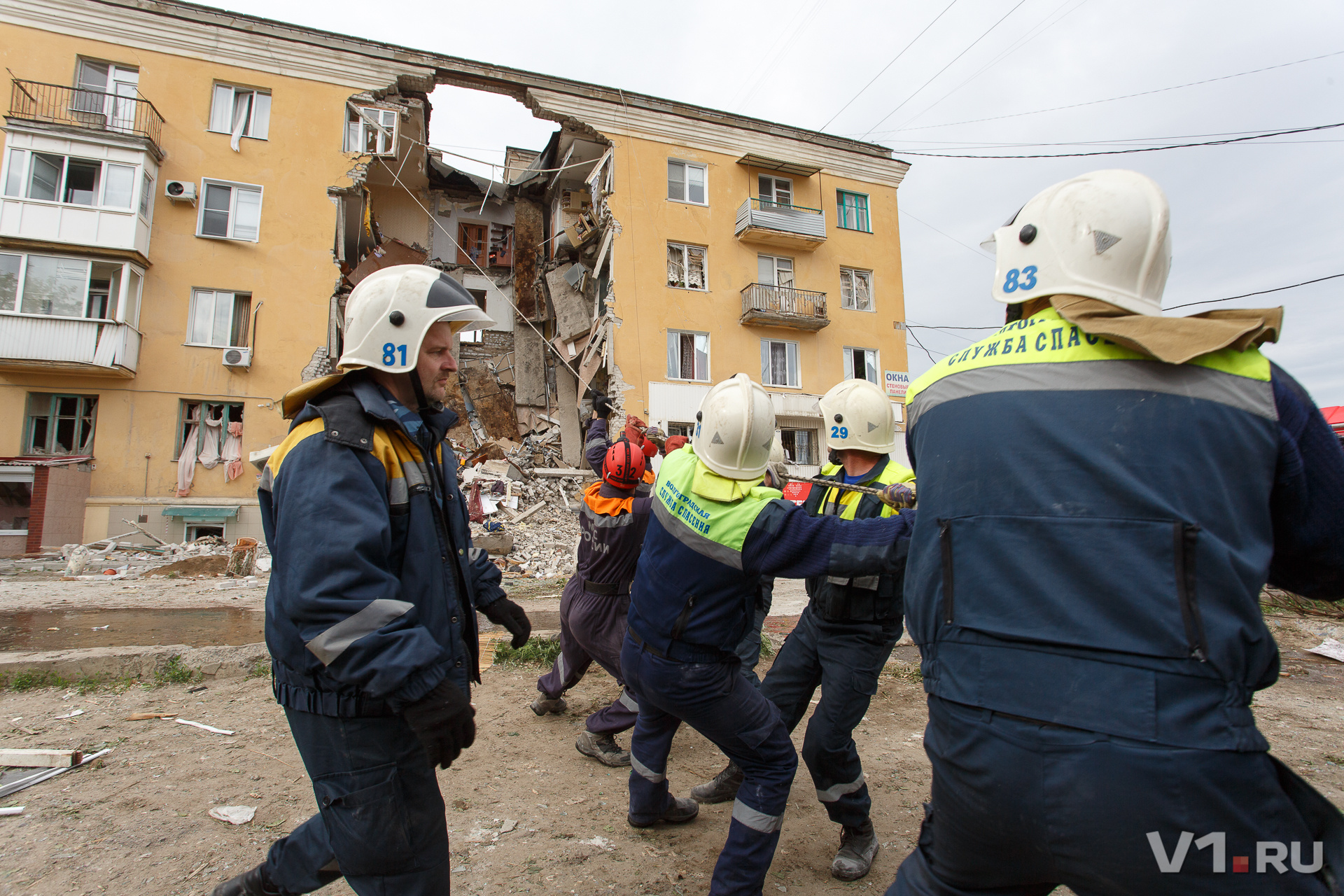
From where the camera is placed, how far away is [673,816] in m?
3.03

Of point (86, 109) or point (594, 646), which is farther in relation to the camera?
point (86, 109)

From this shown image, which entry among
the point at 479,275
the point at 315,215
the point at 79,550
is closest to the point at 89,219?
the point at 315,215

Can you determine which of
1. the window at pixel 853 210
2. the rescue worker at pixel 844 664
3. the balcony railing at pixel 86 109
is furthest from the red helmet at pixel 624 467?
the window at pixel 853 210

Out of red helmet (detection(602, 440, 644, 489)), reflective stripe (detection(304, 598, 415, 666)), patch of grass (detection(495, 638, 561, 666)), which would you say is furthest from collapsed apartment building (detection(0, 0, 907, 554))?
reflective stripe (detection(304, 598, 415, 666))

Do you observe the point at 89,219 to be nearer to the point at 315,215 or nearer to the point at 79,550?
the point at 315,215

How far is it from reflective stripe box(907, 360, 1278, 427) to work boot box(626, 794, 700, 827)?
248 centimetres

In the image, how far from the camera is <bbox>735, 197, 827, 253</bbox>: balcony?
2020 centimetres

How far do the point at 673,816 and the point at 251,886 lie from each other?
172 centimetres

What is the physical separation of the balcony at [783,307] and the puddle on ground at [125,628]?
1572cm

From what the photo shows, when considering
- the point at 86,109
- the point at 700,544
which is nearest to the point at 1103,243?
the point at 700,544

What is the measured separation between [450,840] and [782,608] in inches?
244

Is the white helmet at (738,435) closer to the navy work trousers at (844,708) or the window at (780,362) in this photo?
the navy work trousers at (844,708)

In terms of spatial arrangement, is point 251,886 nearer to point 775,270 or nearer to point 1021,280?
point 1021,280

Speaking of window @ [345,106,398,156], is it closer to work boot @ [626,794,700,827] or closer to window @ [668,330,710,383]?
window @ [668,330,710,383]
